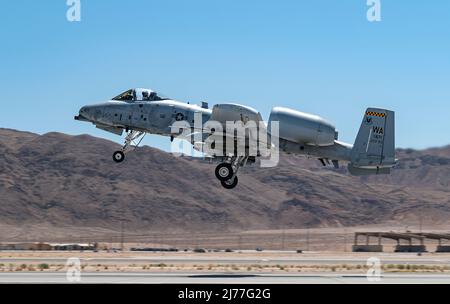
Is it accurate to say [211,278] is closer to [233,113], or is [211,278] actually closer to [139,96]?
[233,113]

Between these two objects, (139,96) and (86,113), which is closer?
(139,96)

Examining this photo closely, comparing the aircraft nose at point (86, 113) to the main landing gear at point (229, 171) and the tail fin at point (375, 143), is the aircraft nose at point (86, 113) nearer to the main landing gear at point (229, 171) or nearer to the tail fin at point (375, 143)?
the main landing gear at point (229, 171)

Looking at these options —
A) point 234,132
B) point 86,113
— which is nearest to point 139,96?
point 86,113

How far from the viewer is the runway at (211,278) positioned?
2595cm

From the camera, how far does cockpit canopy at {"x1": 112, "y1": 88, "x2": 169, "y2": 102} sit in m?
38.0

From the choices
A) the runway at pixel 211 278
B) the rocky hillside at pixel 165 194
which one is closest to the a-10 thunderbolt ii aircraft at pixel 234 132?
the runway at pixel 211 278

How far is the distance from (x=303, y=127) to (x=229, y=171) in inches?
184

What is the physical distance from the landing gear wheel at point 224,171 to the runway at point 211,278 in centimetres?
674

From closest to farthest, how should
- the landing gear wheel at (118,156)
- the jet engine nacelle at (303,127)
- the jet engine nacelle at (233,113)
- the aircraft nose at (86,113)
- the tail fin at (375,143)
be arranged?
1. the jet engine nacelle at (233,113)
2. the jet engine nacelle at (303,127)
3. the tail fin at (375,143)
4. the landing gear wheel at (118,156)
5. the aircraft nose at (86,113)

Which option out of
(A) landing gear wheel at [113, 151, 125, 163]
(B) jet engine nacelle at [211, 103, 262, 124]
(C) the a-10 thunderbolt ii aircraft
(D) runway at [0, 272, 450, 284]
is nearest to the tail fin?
(C) the a-10 thunderbolt ii aircraft

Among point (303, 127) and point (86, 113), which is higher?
point (86, 113)

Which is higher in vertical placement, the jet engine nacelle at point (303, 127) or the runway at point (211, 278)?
the jet engine nacelle at point (303, 127)

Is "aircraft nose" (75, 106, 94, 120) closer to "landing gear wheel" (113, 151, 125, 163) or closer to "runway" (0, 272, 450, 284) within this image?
"landing gear wheel" (113, 151, 125, 163)

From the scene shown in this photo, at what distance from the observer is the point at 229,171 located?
36906 millimetres
